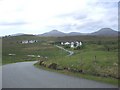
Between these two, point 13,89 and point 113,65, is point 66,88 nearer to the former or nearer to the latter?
point 13,89

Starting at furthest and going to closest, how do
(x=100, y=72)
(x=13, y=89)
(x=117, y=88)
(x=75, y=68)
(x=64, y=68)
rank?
(x=64, y=68) → (x=75, y=68) → (x=100, y=72) → (x=13, y=89) → (x=117, y=88)

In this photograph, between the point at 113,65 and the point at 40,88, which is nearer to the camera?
the point at 40,88

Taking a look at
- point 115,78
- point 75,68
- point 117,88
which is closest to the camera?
point 117,88

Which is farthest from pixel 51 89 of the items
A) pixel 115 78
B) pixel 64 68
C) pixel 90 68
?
pixel 64 68

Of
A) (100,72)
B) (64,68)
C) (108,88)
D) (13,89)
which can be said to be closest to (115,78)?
(100,72)

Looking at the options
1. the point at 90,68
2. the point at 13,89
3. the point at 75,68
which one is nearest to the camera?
the point at 13,89

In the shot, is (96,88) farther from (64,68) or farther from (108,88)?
(64,68)

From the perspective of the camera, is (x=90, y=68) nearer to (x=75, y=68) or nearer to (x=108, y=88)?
(x=75, y=68)

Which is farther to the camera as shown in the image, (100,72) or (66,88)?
(100,72)

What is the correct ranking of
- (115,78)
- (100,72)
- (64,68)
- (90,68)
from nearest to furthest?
(115,78) < (100,72) < (90,68) < (64,68)
